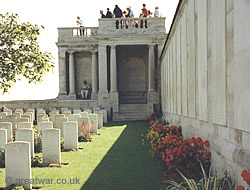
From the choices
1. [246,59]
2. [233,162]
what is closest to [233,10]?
[246,59]

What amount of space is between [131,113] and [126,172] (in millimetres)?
15949

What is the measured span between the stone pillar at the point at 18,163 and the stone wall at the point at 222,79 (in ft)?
12.2

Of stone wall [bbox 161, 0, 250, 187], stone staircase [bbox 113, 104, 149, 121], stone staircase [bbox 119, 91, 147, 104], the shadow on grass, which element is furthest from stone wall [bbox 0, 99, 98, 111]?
stone wall [bbox 161, 0, 250, 187]

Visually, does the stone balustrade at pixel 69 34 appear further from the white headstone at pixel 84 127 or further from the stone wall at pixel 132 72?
the white headstone at pixel 84 127

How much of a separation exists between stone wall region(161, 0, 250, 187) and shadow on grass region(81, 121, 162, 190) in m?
1.46

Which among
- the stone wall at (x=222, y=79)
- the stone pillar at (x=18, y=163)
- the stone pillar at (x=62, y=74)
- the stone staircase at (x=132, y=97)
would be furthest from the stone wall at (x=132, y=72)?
the stone pillar at (x=18, y=163)

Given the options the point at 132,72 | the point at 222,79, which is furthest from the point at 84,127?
the point at 132,72

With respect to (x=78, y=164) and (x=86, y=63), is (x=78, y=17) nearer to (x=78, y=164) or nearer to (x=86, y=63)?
(x=86, y=63)

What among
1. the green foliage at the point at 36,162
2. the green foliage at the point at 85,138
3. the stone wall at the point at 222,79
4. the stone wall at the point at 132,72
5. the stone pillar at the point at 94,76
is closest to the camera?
the stone wall at the point at 222,79

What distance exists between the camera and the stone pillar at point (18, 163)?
16.6 ft

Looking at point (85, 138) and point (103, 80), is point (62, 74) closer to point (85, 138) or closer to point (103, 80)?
point (103, 80)

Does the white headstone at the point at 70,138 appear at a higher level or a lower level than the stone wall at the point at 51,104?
lower

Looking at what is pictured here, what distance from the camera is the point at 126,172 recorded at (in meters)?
6.14

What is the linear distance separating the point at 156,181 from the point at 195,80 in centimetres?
268
